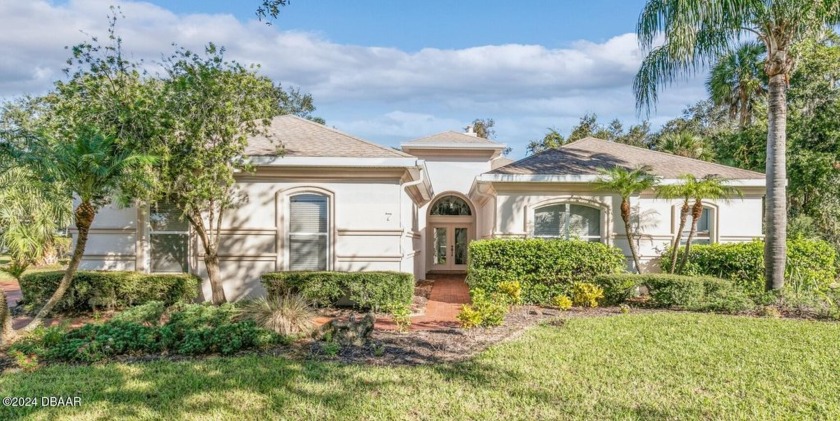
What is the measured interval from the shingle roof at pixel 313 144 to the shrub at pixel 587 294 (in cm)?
509

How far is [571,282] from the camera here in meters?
11.3

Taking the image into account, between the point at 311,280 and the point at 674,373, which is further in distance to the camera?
the point at 311,280

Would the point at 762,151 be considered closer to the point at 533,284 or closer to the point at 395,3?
the point at 533,284

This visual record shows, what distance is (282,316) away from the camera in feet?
25.7

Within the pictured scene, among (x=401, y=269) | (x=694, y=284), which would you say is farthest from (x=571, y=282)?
(x=401, y=269)

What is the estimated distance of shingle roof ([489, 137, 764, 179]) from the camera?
1338 centimetres

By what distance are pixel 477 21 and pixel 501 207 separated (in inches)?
195

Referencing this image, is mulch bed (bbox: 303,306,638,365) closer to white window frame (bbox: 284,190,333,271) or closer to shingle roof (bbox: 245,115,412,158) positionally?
white window frame (bbox: 284,190,333,271)

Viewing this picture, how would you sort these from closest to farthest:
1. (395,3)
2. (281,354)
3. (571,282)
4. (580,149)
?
(281,354)
(395,3)
(571,282)
(580,149)

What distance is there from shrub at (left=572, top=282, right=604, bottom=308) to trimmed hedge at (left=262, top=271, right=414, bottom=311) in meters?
3.88

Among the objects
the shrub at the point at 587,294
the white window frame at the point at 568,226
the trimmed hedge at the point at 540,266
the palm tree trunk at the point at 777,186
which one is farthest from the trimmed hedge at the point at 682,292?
the white window frame at the point at 568,226

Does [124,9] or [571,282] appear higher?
[124,9]

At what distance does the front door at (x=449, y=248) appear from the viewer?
75.1 feet

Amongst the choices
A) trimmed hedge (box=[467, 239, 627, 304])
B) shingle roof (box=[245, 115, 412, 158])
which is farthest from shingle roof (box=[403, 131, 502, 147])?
trimmed hedge (box=[467, 239, 627, 304])
